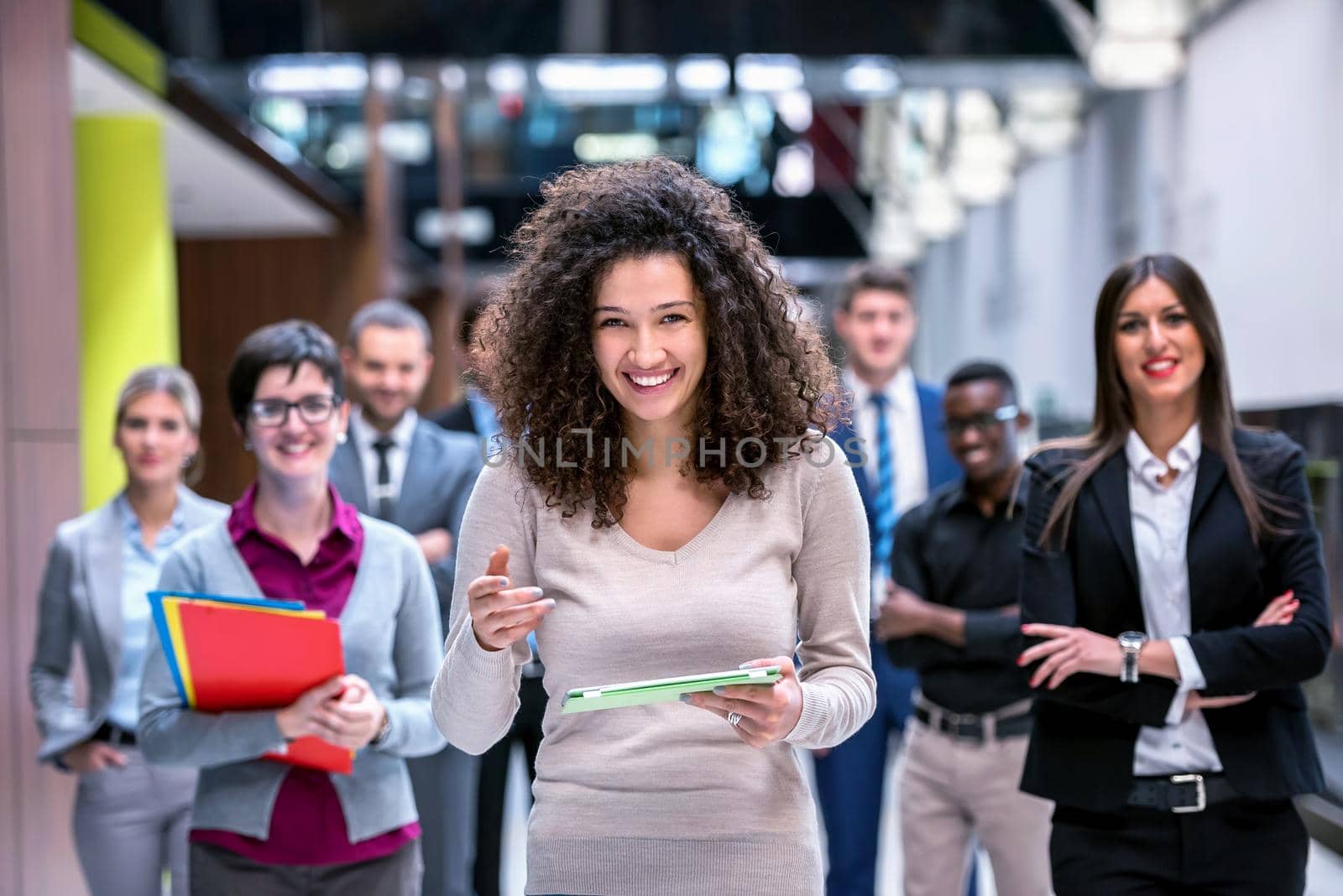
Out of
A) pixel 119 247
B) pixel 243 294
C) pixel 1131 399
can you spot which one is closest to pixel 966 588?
pixel 1131 399

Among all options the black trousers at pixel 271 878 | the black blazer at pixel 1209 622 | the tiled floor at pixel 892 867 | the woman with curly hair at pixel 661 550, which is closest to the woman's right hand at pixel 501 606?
the woman with curly hair at pixel 661 550

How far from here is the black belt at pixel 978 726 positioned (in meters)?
3.41

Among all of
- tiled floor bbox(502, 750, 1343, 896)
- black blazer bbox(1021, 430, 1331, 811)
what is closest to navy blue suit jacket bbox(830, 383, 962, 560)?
tiled floor bbox(502, 750, 1343, 896)

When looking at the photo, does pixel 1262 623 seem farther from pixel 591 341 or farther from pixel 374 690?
pixel 374 690

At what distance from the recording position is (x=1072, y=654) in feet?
8.27

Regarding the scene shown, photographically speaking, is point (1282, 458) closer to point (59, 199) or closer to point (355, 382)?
point (355, 382)

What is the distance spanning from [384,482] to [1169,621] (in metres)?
2.05

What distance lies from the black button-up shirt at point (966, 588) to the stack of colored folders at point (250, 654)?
1548 millimetres

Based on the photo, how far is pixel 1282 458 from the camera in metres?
2.65

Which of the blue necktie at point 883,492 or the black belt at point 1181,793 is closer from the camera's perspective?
the black belt at point 1181,793

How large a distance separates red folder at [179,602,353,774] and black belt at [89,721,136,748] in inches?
36.3

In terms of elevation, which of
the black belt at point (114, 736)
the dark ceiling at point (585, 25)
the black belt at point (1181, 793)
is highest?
the dark ceiling at point (585, 25)

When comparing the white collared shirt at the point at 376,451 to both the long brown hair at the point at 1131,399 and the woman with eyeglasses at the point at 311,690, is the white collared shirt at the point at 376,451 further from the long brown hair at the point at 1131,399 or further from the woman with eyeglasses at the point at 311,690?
the long brown hair at the point at 1131,399

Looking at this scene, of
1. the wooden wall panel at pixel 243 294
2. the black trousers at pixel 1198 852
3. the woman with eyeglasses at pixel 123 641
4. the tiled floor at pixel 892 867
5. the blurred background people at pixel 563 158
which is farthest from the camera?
the wooden wall panel at pixel 243 294
